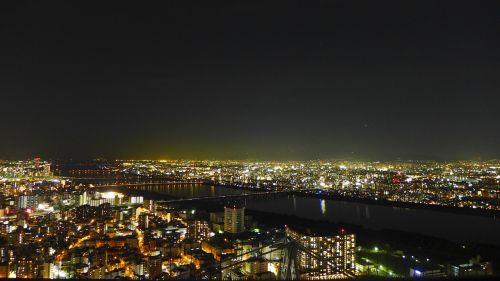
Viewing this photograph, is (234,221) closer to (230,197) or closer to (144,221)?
(144,221)

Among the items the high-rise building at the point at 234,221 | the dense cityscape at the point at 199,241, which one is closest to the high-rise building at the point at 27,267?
the dense cityscape at the point at 199,241

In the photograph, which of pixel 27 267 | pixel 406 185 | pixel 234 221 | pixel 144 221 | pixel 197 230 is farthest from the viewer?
pixel 406 185

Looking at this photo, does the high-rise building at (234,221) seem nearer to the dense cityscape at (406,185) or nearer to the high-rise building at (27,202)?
the high-rise building at (27,202)

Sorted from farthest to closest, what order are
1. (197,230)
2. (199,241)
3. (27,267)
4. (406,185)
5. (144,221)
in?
(406,185) < (144,221) < (197,230) < (199,241) < (27,267)

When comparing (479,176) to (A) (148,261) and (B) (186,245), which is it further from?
(A) (148,261)

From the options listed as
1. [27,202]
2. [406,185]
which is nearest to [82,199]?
A: [27,202]

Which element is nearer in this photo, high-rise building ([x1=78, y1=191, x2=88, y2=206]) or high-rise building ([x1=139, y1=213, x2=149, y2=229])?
high-rise building ([x1=139, y1=213, x2=149, y2=229])

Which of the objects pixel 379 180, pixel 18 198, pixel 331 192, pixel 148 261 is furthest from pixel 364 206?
pixel 18 198

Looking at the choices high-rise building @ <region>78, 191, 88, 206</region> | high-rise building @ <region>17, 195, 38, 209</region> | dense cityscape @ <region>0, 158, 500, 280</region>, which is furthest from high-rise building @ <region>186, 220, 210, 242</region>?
high-rise building @ <region>17, 195, 38, 209</region>

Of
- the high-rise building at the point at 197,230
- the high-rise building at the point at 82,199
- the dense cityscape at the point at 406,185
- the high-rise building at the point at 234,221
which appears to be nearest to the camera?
the high-rise building at the point at 197,230

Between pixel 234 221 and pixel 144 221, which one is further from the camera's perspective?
pixel 144 221

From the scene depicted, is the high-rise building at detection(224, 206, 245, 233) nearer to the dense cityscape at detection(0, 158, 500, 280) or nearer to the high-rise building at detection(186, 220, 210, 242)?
the dense cityscape at detection(0, 158, 500, 280)

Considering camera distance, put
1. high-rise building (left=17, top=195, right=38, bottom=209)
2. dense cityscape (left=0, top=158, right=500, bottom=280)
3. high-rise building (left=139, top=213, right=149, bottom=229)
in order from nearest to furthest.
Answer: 1. dense cityscape (left=0, top=158, right=500, bottom=280)
2. high-rise building (left=139, top=213, right=149, bottom=229)
3. high-rise building (left=17, top=195, right=38, bottom=209)
